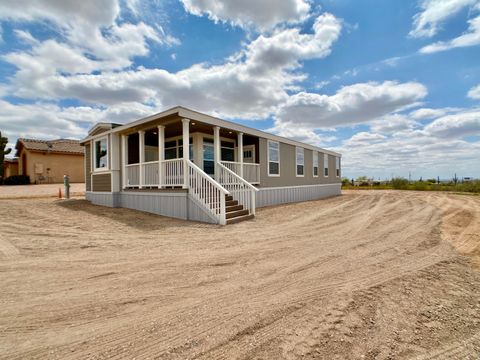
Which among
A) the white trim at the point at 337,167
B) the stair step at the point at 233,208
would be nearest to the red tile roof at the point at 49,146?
the stair step at the point at 233,208

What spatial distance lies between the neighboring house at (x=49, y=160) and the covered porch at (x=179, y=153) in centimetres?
1491

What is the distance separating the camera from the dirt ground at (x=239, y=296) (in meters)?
2.03

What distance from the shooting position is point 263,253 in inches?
181

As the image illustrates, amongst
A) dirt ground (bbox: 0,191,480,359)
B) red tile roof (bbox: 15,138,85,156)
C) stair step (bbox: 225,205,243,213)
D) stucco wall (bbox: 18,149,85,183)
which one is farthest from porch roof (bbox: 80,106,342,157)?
stucco wall (bbox: 18,149,85,183)

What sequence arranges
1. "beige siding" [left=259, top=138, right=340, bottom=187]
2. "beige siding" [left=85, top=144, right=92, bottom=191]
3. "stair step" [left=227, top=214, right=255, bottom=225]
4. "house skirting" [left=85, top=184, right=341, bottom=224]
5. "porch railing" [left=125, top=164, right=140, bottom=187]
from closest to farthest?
"stair step" [left=227, top=214, right=255, bottom=225], "house skirting" [left=85, top=184, right=341, bottom=224], "porch railing" [left=125, top=164, right=140, bottom=187], "beige siding" [left=259, top=138, right=340, bottom=187], "beige siding" [left=85, top=144, right=92, bottom=191]

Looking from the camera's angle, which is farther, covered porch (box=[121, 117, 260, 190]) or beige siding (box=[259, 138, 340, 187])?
beige siding (box=[259, 138, 340, 187])

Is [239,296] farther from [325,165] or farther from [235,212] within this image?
[325,165]

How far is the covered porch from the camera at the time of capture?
8.88 metres

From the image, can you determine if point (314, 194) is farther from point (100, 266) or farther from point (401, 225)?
point (100, 266)

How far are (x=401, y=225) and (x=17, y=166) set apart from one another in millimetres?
33606

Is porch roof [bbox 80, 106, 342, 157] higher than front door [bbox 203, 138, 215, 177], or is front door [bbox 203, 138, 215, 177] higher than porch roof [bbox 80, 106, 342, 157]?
porch roof [bbox 80, 106, 342, 157]

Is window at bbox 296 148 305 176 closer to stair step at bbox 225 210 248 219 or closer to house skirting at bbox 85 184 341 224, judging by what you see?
house skirting at bbox 85 184 341 224

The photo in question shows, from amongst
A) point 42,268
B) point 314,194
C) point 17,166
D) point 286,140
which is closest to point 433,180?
point 314,194

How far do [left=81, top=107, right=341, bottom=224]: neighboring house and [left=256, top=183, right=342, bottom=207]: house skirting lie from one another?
5 centimetres
